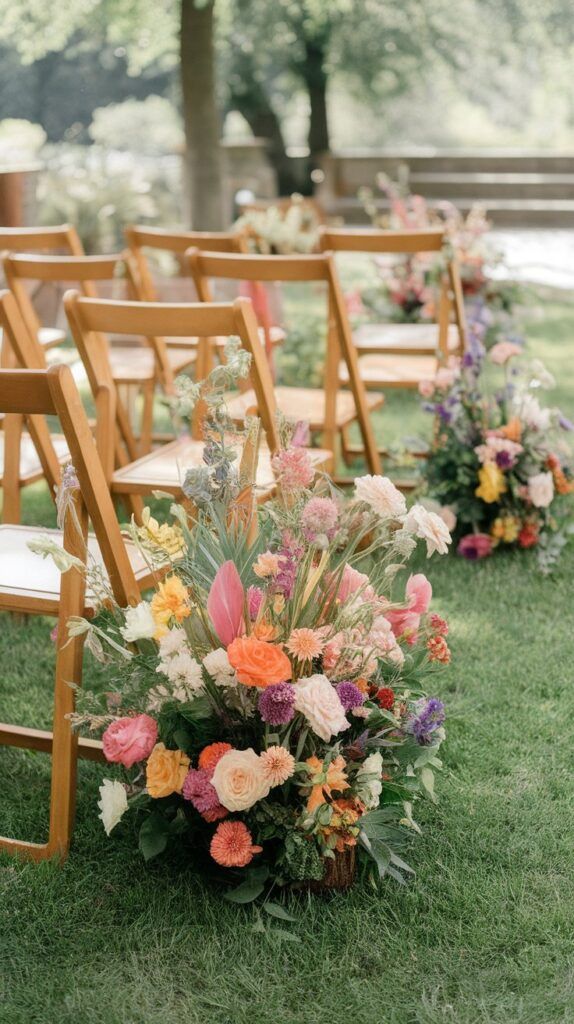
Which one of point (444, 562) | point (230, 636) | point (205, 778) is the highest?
point (230, 636)

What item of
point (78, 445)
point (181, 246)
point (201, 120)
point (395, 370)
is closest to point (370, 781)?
point (78, 445)

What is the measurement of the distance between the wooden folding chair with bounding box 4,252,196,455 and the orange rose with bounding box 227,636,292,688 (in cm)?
203

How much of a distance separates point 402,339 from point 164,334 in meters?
2.27

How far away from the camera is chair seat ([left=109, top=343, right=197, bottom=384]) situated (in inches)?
192

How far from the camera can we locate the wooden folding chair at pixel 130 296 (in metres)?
3.92

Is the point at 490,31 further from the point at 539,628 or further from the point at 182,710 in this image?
the point at 182,710

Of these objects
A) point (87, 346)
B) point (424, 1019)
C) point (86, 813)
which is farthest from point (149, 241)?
point (424, 1019)

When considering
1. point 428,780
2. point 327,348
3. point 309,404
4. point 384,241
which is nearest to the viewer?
point 428,780

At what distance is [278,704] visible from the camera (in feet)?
7.17

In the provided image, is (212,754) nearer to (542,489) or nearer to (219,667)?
(219,667)

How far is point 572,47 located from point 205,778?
59.2 ft

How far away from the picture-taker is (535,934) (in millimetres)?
2248

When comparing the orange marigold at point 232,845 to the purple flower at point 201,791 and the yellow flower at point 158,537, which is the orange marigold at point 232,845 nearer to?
the purple flower at point 201,791

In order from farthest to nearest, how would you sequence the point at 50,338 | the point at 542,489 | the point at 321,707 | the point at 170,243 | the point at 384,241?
the point at 50,338
the point at 170,243
the point at 384,241
the point at 542,489
the point at 321,707
